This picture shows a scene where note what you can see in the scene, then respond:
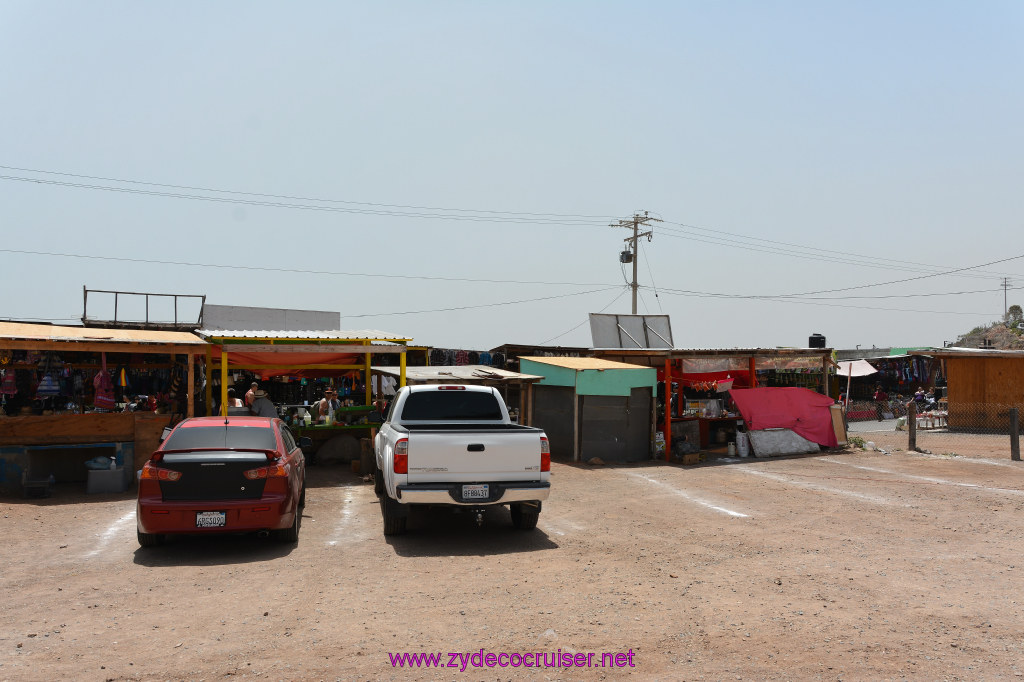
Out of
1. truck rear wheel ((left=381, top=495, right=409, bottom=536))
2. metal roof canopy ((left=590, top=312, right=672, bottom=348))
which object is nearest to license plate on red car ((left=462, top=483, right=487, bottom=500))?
truck rear wheel ((left=381, top=495, right=409, bottom=536))

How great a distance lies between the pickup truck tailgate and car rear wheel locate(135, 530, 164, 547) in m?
3.01

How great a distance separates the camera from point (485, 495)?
8922mm

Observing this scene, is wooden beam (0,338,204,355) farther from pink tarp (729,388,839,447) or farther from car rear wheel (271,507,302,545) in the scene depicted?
pink tarp (729,388,839,447)

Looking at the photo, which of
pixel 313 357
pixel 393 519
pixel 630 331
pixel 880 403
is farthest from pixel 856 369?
pixel 393 519

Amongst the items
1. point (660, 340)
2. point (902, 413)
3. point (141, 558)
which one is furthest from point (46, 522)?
point (902, 413)

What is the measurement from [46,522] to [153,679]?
6.97 m

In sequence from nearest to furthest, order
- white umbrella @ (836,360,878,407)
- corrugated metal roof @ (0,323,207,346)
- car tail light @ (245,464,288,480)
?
car tail light @ (245,464,288,480)
corrugated metal roof @ (0,323,207,346)
white umbrella @ (836,360,878,407)

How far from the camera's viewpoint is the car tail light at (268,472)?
843 centimetres

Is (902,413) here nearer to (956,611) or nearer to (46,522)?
(956,611)

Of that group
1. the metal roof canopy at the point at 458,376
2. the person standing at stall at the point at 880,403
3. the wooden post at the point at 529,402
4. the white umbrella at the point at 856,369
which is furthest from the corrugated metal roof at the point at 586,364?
the person standing at stall at the point at 880,403

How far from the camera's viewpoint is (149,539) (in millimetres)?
8578

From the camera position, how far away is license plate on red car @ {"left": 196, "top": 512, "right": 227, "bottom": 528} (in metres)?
8.18

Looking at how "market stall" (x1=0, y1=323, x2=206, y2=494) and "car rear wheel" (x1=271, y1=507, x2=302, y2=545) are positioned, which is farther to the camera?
"market stall" (x1=0, y1=323, x2=206, y2=494)

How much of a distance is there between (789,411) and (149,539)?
54.3ft
